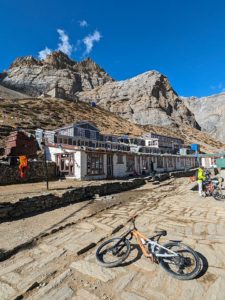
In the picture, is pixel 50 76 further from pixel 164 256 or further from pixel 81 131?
pixel 164 256

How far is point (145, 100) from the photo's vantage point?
10581cm

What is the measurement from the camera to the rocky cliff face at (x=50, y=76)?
11700 centimetres

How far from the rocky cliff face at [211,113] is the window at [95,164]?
12540 centimetres

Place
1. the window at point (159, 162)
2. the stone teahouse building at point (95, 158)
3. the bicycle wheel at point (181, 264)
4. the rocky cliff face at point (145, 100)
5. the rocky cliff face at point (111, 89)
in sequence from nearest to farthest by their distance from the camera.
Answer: the bicycle wheel at point (181, 264)
the stone teahouse building at point (95, 158)
the window at point (159, 162)
the rocky cliff face at point (145, 100)
the rocky cliff face at point (111, 89)

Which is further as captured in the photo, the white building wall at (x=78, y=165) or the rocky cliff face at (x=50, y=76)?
the rocky cliff face at (x=50, y=76)

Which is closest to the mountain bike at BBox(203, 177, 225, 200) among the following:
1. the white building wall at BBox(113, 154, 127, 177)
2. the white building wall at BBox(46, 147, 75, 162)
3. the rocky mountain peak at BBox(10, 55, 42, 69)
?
the white building wall at BBox(113, 154, 127, 177)

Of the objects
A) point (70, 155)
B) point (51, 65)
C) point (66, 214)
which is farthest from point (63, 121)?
point (51, 65)

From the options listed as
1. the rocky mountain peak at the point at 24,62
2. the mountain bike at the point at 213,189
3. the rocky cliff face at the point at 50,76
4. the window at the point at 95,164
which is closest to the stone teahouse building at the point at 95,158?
the window at the point at 95,164

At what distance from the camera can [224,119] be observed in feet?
472

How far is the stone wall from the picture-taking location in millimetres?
17555

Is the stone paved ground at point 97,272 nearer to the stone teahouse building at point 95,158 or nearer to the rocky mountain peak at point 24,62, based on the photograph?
the stone teahouse building at point 95,158

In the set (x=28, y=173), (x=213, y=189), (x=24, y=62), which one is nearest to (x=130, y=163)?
(x=28, y=173)

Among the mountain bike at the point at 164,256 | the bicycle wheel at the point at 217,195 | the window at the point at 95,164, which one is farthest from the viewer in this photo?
the window at the point at 95,164

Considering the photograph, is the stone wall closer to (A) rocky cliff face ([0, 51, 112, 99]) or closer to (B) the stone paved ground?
(B) the stone paved ground
